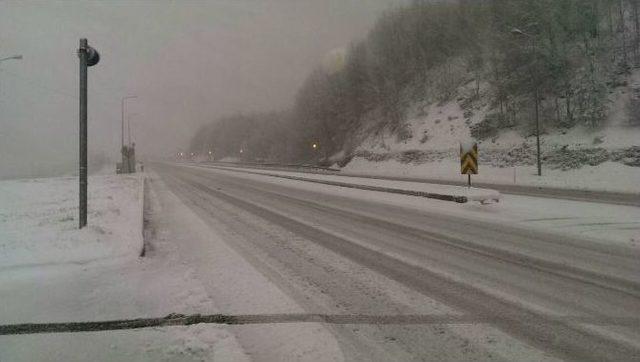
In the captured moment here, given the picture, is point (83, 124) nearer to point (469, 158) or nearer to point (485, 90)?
point (469, 158)

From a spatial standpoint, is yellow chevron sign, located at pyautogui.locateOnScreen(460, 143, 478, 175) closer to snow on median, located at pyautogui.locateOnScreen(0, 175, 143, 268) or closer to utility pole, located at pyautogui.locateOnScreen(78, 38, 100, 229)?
snow on median, located at pyautogui.locateOnScreen(0, 175, 143, 268)

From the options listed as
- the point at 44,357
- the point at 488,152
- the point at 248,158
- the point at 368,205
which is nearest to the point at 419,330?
the point at 44,357

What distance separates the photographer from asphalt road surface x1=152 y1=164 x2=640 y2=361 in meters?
4.26

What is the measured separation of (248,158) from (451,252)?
123162 millimetres

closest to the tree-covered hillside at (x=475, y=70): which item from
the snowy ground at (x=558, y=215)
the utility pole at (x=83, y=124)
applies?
the snowy ground at (x=558, y=215)

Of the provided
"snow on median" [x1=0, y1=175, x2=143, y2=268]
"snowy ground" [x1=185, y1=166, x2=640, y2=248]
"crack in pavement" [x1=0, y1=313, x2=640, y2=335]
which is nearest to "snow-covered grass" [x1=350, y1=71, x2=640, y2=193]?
"snowy ground" [x1=185, y1=166, x2=640, y2=248]

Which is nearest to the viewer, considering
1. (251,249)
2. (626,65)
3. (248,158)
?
(251,249)

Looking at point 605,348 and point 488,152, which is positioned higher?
point 488,152

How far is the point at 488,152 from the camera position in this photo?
43.8 metres

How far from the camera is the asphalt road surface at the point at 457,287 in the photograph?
14.0ft

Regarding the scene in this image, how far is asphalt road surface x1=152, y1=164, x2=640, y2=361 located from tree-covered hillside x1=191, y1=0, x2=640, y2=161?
27475 mm

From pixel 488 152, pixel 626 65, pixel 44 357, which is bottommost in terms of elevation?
pixel 44 357

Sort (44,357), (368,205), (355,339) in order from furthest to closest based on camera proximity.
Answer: (368,205)
(355,339)
(44,357)

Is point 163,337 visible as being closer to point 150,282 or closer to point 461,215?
point 150,282
